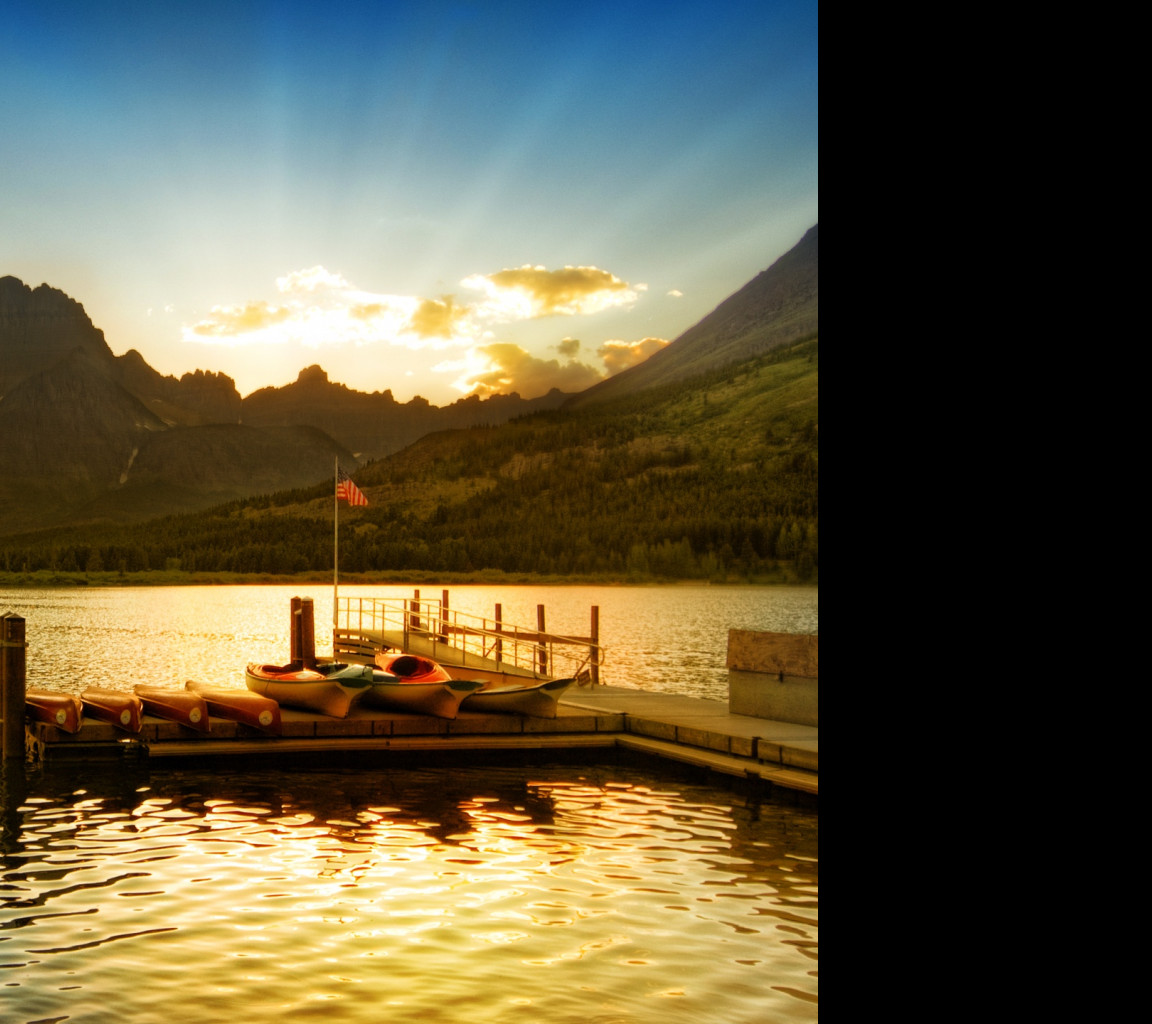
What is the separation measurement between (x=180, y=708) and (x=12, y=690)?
2.23 meters

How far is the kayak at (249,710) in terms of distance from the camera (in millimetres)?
16828

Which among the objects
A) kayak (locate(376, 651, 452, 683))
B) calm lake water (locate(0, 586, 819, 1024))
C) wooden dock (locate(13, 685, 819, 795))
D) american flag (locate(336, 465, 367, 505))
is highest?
american flag (locate(336, 465, 367, 505))

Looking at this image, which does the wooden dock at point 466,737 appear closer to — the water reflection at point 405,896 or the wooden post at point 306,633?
the water reflection at point 405,896

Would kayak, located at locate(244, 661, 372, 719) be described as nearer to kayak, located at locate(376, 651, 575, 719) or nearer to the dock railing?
kayak, located at locate(376, 651, 575, 719)

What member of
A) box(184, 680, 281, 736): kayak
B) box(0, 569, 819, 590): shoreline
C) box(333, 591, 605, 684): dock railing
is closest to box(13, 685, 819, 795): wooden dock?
box(184, 680, 281, 736): kayak

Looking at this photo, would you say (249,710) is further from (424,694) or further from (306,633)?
(306,633)

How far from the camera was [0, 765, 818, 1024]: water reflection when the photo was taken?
7938 millimetres

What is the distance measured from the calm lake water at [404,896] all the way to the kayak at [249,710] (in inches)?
25.5

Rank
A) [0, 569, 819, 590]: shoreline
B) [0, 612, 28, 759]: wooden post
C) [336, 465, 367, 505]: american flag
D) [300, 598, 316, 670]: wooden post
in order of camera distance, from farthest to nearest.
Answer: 1. [0, 569, 819, 590]: shoreline
2. [336, 465, 367, 505]: american flag
3. [300, 598, 316, 670]: wooden post
4. [0, 612, 28, 759]: wooden post

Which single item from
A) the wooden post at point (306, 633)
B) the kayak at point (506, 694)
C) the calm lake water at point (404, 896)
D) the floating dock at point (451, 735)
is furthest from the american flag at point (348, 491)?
the calm lake water at point (404, 896)

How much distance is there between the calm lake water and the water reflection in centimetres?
3

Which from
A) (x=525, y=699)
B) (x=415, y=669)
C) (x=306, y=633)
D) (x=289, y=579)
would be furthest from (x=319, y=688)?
(x=289, y=579)

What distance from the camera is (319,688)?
17.7 metres
